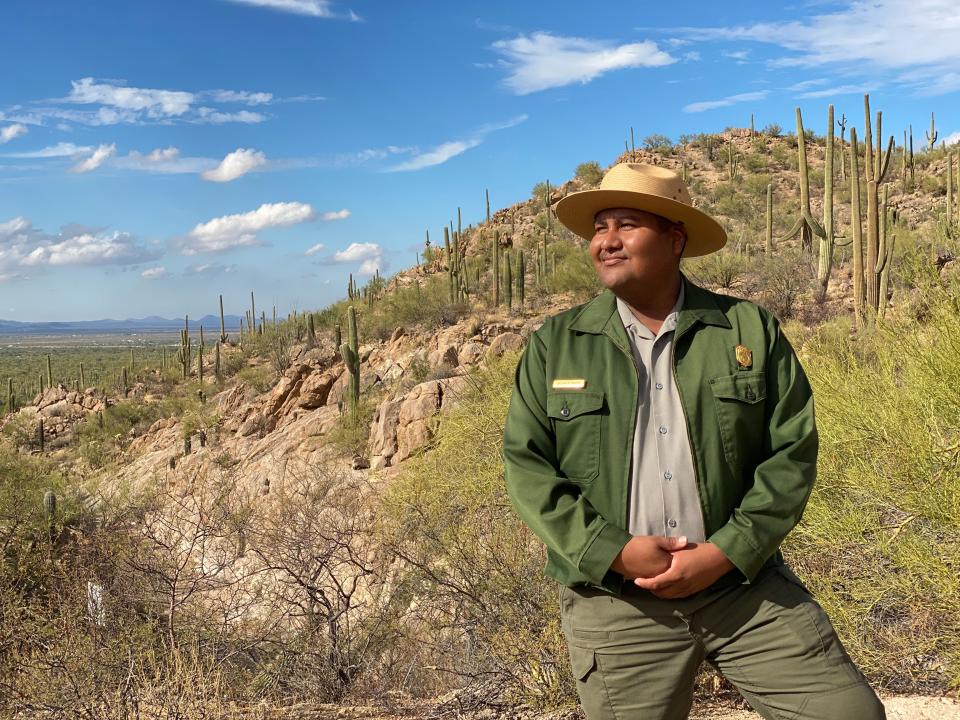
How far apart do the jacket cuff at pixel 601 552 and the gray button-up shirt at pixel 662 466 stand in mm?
131

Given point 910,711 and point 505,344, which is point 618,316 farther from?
point 505,344

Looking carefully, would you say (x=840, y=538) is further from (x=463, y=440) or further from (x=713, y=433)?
(x=463, y=440)

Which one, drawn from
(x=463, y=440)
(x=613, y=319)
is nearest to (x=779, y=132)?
(x=463, y=440)

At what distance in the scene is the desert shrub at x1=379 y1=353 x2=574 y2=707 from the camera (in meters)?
5.30

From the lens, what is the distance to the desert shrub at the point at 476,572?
5.30m

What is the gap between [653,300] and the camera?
7.42 feet

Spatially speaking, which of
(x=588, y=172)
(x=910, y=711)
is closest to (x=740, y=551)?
(x=910, y=711)

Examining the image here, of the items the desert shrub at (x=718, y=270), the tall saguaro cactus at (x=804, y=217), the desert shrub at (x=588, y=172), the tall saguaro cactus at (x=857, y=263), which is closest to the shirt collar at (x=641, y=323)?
the tall saguaro cactus at (x=857, y=263)

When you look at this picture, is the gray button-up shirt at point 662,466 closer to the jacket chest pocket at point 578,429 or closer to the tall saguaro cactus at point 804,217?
the jacket chest pocket at point 578,429

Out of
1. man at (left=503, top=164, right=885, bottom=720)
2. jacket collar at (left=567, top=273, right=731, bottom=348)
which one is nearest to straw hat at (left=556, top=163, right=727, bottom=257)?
man at (left=503, top=164, right=885, bottom=720)

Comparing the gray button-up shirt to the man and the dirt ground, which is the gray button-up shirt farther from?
the dirt ground

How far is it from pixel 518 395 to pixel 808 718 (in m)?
1.08

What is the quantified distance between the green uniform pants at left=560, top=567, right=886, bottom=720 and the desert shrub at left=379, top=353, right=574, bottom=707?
2906 millimetres

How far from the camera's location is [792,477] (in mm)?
2049
